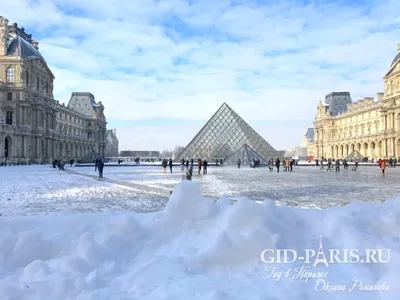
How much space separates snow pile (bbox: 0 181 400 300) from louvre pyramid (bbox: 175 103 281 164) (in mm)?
32960

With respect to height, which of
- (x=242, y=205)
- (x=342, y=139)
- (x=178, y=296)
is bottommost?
(x=178, y=296)

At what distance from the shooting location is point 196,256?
2.99 metres

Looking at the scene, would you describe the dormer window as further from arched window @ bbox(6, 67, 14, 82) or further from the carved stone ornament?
the carved stone ornament

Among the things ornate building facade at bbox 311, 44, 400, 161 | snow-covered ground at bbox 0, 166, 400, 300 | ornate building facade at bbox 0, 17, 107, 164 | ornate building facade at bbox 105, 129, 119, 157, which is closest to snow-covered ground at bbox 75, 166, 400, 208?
snow-covered ground at bbox 0, 166, 400, 300

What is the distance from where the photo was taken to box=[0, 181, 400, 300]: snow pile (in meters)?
2.51

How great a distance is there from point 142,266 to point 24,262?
43.2 inches

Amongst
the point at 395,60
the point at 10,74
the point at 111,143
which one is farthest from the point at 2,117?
the point at 111,143

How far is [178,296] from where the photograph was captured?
2438mm

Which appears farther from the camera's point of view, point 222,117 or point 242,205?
point 222,117

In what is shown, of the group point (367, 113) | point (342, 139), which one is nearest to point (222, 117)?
point (367, 113)

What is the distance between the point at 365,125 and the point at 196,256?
65.1 m

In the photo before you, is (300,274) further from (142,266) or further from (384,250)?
(142,266)

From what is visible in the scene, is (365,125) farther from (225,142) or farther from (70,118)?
(70,118)

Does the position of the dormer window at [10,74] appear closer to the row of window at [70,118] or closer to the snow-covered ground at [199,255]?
the row of window at [70,118]
